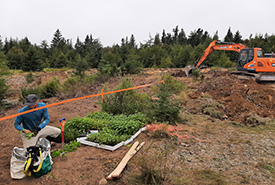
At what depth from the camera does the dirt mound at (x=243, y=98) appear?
775 cm

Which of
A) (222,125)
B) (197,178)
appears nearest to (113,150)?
(197,178)

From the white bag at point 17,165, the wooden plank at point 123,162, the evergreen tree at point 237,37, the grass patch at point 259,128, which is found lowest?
the grass patch at point 259,128

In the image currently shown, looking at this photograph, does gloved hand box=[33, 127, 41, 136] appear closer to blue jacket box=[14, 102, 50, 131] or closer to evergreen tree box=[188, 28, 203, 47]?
blue jacket box=[14, 102, 50, 131]

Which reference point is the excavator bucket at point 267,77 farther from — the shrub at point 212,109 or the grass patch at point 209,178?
the grass patch at point 209,178

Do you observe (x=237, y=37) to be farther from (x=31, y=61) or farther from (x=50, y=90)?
(x=50, y=90)

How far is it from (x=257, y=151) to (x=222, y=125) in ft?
6.73

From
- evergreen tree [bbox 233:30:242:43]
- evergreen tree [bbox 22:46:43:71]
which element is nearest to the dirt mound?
evergreen tree [bbox 22:46:43:71]

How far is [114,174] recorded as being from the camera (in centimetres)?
313

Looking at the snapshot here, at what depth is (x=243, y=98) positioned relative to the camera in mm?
8812

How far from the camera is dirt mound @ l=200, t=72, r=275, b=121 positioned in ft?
25.4

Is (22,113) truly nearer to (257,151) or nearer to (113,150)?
(113,150)

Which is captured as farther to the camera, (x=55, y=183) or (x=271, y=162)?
(x=271, y=162)

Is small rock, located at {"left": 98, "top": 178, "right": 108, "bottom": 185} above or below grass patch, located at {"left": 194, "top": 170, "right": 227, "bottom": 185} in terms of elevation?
above

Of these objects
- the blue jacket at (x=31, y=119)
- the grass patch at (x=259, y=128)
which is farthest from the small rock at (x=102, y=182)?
the grass patch at (x=259, y=128)
